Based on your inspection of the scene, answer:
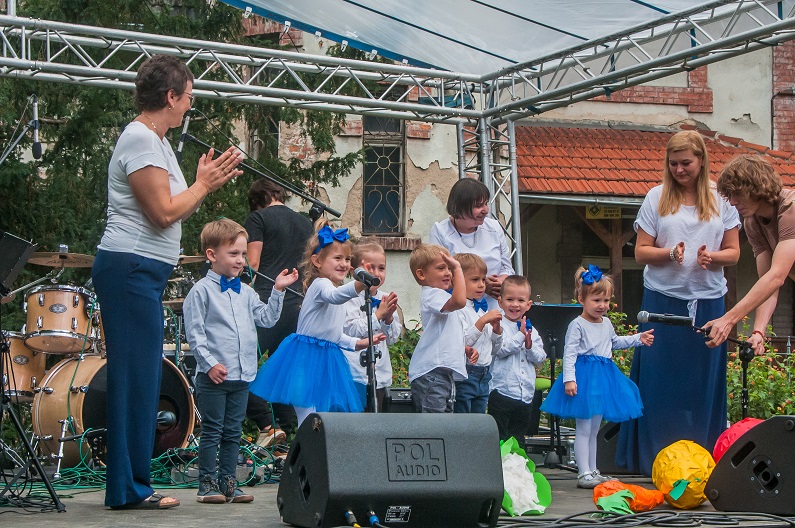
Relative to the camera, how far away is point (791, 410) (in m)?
9.24

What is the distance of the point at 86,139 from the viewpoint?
35.0 feet

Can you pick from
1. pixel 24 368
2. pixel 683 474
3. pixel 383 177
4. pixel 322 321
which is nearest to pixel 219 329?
pixel 322 321

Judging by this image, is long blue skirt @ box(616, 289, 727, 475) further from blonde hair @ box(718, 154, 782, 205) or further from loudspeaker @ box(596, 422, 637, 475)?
blonde hair @ box(718, 154, 782, 205)

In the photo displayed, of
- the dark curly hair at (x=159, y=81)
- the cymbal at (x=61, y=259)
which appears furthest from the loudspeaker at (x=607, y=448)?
the cymbal at (x=61, y=259)

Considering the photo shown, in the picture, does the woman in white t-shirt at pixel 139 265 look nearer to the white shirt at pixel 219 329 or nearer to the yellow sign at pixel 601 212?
the white shirt at pixel 219 329

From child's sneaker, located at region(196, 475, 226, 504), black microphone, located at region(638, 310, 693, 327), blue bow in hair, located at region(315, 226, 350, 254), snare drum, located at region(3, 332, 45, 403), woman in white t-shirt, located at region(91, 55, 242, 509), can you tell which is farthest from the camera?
snare drum, located at region(3, 332, 45, 403)

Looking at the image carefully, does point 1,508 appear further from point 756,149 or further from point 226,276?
point 756,149

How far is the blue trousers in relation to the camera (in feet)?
15.8

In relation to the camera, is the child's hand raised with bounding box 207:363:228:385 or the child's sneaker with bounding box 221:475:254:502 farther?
the child's sneaker with bounding box 221:475:254:502

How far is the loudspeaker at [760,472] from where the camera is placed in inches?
183

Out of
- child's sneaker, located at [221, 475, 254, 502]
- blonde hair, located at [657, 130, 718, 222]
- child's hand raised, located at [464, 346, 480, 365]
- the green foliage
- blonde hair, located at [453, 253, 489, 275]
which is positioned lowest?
child's sneaker, located at [221, 475, 254, 502]

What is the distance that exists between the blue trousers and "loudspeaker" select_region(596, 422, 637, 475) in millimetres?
3031

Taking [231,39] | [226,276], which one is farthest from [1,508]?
[231,39]

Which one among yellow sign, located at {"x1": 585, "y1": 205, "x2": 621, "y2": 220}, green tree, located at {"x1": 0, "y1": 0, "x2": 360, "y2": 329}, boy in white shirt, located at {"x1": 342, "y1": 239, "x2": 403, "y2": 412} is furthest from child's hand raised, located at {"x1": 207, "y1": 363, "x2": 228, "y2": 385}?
yellow sign, located at {"x1": 585, "y1": 205, "x2": 621, "y2": 220}
